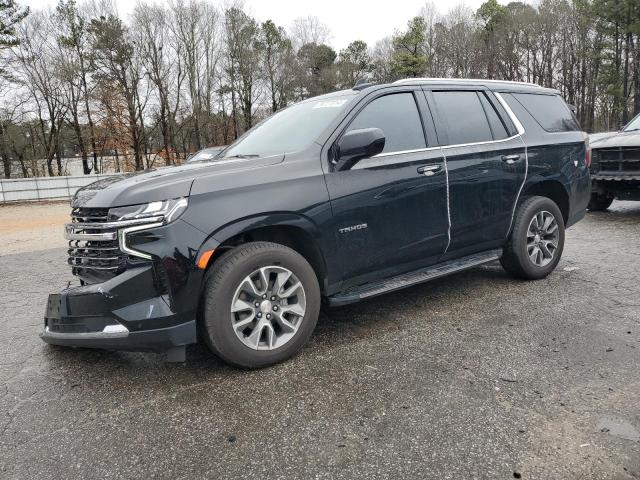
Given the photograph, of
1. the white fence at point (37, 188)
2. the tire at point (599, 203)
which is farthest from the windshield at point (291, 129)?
the white fence at point (37, 188)

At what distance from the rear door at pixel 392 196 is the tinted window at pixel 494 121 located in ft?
2.63

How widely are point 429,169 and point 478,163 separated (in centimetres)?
60

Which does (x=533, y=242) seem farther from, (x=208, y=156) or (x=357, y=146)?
(x=208, y=156)

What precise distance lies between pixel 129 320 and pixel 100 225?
60cm

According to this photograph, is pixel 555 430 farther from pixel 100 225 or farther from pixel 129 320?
pixel 100 225

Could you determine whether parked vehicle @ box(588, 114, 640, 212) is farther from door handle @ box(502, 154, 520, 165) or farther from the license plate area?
the license plate area

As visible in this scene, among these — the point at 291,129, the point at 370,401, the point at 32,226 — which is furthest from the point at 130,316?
the point at 32,226

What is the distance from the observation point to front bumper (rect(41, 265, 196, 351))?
283 cm

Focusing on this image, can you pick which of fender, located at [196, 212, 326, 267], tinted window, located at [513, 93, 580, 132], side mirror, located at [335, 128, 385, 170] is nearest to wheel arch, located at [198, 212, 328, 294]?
fender, located at [196, 212, 326, 267]

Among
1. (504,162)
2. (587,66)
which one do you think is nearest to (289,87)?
(587,66)

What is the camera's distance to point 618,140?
8.34 metres

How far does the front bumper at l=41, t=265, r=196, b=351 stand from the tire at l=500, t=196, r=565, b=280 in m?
3.17

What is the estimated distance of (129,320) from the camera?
2832 mm

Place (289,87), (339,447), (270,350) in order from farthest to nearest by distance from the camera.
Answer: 1. (289,87)
2. (270,350)
3. (339,447)
